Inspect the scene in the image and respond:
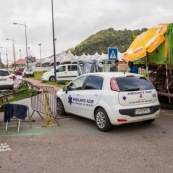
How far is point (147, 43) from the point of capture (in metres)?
10.4

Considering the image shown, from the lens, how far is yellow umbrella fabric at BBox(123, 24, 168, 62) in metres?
9.94

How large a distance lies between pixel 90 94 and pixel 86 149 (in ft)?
7.20

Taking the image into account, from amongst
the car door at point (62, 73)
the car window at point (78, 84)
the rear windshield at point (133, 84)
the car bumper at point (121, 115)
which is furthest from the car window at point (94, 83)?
the car door at point (62, 73)

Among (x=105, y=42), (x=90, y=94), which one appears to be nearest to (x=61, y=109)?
(x=90, y=94)

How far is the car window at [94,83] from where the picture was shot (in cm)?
732

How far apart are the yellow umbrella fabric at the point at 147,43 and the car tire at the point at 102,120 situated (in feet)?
13.4

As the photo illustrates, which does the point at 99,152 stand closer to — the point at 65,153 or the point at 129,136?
the point at 65,153

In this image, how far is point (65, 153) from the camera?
17.5ft

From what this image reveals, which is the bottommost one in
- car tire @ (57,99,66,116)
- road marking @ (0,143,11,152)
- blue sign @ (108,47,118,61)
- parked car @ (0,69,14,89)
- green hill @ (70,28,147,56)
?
road marking @ (0,143,11,152)

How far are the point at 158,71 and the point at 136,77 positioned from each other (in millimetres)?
4091

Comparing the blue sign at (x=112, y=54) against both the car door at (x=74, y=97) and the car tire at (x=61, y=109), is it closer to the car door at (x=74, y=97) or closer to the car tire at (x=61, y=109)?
the car tire at (x=61, y=109)

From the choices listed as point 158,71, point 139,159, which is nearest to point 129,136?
point 139,159

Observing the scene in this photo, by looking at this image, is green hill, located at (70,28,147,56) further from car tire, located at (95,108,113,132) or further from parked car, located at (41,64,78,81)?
car tire, located at (95,108,113,132)

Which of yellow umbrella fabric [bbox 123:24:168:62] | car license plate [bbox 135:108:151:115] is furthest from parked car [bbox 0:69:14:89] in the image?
car license plate [bbox 135:108:151:115]
